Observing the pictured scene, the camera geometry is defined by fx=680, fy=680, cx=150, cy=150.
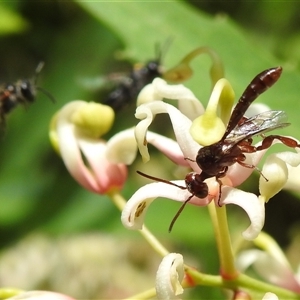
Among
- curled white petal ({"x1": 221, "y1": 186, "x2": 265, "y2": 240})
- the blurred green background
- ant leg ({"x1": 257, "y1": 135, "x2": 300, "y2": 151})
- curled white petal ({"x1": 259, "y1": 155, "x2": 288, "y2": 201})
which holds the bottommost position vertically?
the blurred green background

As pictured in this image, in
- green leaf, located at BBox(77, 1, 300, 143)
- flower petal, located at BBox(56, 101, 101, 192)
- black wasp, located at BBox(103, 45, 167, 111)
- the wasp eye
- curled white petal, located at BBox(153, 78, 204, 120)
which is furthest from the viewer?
black wasp, located at BBox(103, 45, 167, 111)

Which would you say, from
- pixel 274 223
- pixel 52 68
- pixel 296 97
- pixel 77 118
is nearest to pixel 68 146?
pixel 77 118

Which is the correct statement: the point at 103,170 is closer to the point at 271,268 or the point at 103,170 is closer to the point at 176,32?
the point at 271,268

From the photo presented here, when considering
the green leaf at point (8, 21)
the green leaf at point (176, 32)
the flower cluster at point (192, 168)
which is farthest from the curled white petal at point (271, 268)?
the green leaf at point (8, 21)

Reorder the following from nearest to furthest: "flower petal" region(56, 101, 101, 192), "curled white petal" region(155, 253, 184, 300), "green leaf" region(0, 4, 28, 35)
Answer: "curled white petal" region(155, 253, 184, 300), "flower petal" region(56, 101, 101, 192), "green leaf" region(0, 4, 28, 35)

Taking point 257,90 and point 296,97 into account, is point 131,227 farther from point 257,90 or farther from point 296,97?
point 296,97

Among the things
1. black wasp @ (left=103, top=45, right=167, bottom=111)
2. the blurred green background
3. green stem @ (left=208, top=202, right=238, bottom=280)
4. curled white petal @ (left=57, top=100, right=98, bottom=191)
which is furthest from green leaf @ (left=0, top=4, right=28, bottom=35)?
green stem @ (left=208, top=202, right=238, bottom=280)

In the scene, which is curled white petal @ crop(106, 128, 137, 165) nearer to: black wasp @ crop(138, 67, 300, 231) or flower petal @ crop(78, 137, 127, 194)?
flower petal @ crop(78, 137, 127, 194)
